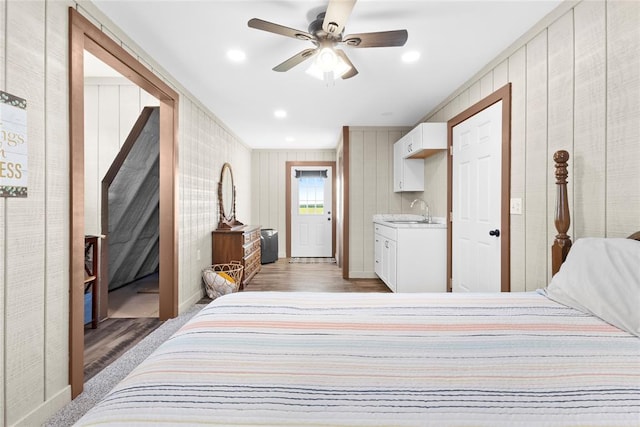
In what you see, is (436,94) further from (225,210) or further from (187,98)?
(225,210)

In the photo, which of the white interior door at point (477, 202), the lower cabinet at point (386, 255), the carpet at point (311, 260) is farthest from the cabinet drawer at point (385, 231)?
the carpet at point (311, 260)

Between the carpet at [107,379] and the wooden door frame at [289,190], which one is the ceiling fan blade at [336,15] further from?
the wooden door frame at [289,190]

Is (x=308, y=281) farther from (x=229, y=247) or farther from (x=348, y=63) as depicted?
(x=348, y=63)

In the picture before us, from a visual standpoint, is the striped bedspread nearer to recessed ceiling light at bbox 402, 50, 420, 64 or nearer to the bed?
the bed

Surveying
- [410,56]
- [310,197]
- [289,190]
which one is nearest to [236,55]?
[410,56]

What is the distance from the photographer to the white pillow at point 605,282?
3.75 ft

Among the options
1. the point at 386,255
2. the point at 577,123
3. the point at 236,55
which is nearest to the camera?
the point at 577,123

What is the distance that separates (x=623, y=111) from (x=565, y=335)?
1.27m

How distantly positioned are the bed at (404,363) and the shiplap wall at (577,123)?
0.49 metres

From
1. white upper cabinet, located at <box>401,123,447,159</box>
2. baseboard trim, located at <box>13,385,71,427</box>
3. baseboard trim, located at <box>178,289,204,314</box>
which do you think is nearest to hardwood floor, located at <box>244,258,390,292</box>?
baseboard trim, located at <box>178,289,204,314</box>

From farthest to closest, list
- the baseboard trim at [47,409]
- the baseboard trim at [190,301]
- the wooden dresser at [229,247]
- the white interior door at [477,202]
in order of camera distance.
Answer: the wooden dresser at [229,247] < the baseboard trim at [190,301] < the white interior door at [477,202] < the baseboard trim at [47,409]

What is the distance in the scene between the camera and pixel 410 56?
2611 millimetres

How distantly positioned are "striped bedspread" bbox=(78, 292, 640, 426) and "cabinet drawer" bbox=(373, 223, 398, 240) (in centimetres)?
247

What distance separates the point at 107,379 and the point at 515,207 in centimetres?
315
